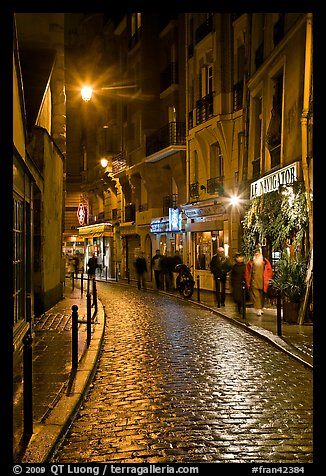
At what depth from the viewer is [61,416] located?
6527mm

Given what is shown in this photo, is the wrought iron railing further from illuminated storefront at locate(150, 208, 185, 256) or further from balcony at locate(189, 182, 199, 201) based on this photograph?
illuminated storefront at locate(150, 208, 185, 256)

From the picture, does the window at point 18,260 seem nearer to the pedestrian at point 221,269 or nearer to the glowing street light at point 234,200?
the pedestrian at point 221,269

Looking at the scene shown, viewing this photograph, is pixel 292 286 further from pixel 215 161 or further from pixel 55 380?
pixel 215 161

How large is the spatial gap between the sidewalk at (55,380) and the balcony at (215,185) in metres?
11.8

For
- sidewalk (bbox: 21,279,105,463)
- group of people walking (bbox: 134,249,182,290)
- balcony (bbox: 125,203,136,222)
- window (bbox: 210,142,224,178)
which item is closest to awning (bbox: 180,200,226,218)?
window (bbox: 210,142,224,178)

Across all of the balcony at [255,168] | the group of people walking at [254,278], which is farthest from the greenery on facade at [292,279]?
the balcony at [255,168]

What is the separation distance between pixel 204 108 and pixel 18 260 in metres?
17.7

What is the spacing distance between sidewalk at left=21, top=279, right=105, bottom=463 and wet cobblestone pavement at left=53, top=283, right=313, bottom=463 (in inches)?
6.5

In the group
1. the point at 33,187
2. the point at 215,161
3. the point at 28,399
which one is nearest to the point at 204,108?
the point at 215,161

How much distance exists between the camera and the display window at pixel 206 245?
26.1 meters

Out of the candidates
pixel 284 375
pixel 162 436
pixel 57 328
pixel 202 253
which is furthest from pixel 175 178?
pixel 162 436

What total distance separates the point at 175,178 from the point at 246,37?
11.0 m
